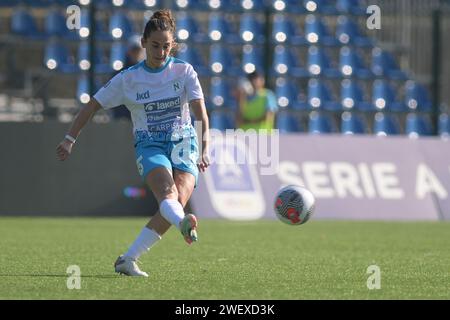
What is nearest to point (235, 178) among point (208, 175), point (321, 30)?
point (208, 175)

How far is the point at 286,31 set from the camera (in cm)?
2281

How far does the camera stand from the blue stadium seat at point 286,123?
70.3 ft

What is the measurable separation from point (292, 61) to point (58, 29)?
Result: 4653mm

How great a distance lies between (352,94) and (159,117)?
46.6 feet

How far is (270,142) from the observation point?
18.0 meters

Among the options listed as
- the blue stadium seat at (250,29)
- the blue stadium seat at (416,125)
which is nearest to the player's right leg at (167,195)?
the blue stadium seat at (250,29)

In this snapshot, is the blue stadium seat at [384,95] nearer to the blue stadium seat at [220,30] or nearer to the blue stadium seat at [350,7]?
the blue stadium seat at [350,7]

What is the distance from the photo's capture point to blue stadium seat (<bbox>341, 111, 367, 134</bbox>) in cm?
2208

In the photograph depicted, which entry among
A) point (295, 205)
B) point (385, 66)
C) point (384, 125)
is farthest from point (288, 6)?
point (295, 205)

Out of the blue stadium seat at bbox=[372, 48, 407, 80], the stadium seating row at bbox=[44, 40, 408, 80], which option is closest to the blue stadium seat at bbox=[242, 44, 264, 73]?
the stadium seating row at bbox=[44, 40, 408, 80]

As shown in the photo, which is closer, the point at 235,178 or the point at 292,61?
the point at 235,178

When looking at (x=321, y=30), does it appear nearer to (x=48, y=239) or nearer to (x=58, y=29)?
(x=58, y=29)

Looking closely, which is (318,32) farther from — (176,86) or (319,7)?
(176,86)
